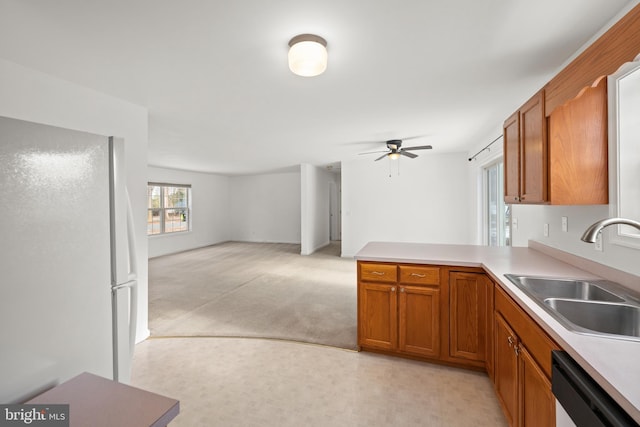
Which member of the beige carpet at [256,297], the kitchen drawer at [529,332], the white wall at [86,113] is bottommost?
the beige carpet at [256,297]

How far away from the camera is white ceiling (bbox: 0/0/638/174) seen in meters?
1.50

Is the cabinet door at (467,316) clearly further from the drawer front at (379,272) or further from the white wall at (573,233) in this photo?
the white wall at (573,233)

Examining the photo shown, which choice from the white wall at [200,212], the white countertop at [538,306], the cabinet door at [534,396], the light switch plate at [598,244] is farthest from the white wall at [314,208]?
the cabinet door at [534,396]

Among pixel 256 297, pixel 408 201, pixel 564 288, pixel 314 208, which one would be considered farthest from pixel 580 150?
pixel 314 208

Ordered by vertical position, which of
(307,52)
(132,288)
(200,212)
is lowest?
(132,288)

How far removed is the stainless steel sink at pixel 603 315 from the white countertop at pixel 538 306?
19 centimetres

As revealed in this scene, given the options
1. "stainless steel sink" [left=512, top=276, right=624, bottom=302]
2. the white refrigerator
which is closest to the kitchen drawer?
"stainless steel sink" [left=512, top=276, right=624, bottom=302]

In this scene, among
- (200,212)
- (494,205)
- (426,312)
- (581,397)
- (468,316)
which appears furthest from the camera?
(200,212)

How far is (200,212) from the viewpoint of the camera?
29.1 feet

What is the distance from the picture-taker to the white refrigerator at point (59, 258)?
80 centimetres

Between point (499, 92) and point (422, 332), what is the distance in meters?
2.24

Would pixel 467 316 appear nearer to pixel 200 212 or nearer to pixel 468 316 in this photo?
pixel 468 316

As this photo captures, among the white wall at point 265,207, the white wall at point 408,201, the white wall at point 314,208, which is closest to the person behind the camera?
the white wall at point 408,201

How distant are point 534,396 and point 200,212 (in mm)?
8910
